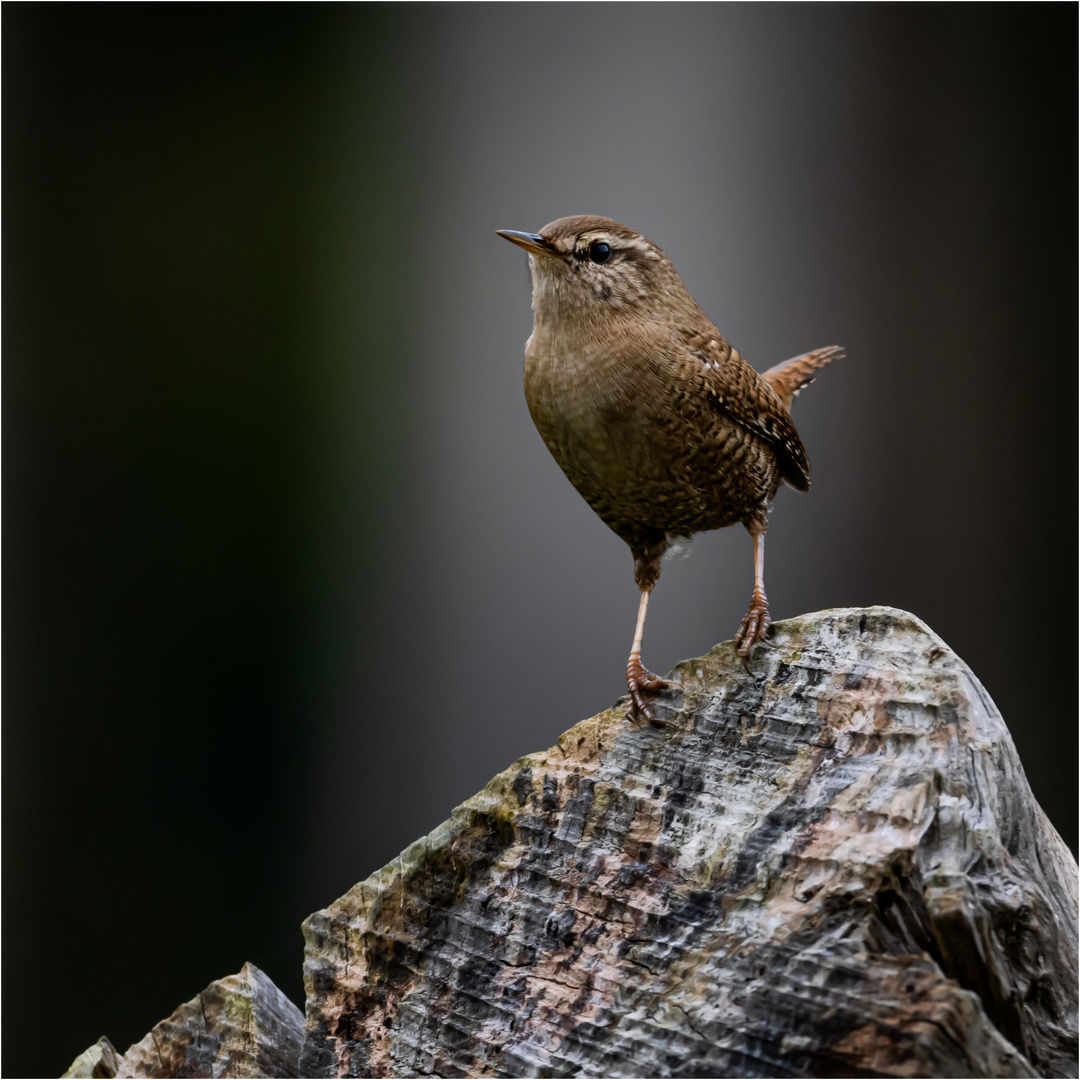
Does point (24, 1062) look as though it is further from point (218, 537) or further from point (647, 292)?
point (647, 292)

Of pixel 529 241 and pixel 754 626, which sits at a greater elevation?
pixel 529 241

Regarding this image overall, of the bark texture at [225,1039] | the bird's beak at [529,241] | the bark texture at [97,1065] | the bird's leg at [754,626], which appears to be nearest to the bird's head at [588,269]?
the bird's beak at [529,241]

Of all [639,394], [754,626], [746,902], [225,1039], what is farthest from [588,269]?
[225,1039]

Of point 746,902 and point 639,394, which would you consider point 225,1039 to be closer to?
point 746,902

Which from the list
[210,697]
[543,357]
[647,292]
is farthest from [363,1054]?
[210,697]

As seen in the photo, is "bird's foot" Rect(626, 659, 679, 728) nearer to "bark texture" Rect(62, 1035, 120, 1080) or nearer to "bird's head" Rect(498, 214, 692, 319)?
"bird's head" Rect(498, 214, 692, 319)

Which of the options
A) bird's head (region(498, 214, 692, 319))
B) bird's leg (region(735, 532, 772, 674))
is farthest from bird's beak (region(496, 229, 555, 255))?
bird's leg (region(735, 532, 772, 674))

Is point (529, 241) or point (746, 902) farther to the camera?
point (529, 241)

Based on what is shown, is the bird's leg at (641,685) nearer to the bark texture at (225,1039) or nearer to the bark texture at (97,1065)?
the bark texture at (225,1039)
